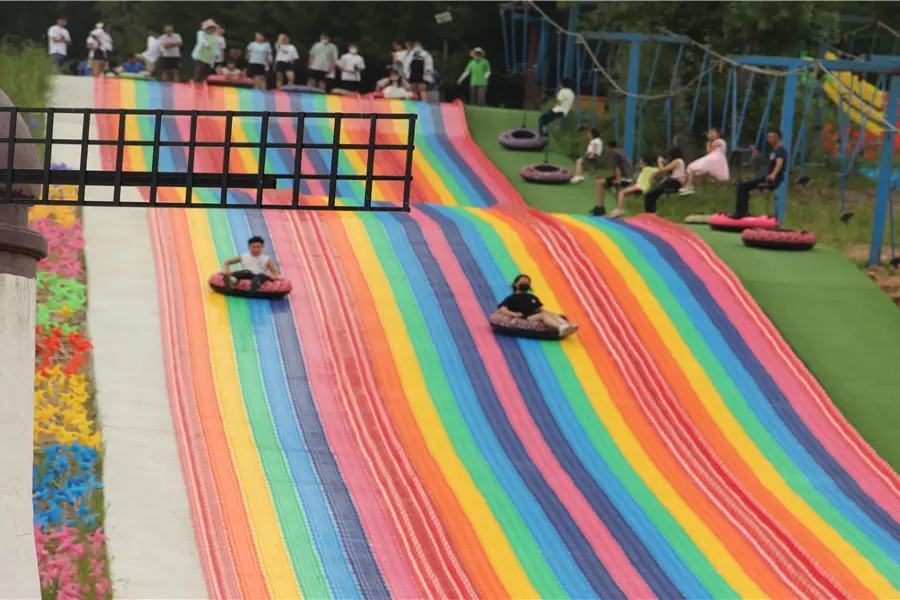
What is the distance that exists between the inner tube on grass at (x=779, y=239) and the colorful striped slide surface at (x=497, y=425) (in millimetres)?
1127

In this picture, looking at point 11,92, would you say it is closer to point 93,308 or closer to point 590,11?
point 93,308

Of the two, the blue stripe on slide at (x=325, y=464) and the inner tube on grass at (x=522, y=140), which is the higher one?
the inner tube on grass at (x=522, y=140)

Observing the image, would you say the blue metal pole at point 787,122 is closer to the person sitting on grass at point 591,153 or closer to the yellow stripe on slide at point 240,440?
the person sitting on grass at point 591,153

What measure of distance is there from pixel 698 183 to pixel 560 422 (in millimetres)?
11817

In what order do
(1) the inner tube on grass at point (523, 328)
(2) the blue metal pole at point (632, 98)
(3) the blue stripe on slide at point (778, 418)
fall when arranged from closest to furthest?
(3) the blue stripe on slide at point (778, 418) → (1) the inner tube on grass at point (523, 328) → (2) the blue metal pole at point (632, 98)

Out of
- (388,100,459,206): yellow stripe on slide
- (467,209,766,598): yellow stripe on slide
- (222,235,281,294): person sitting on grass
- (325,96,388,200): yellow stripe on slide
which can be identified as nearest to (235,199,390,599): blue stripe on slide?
(222,235,281,294): person sitting on grass

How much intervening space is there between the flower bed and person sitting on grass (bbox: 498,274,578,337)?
5154mm

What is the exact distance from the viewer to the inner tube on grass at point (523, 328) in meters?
21.2

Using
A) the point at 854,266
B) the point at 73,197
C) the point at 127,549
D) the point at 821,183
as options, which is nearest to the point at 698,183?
the point at 821,183

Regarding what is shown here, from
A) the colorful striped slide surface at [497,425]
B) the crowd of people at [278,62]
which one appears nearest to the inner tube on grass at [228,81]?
the crowd of people at [278,62]

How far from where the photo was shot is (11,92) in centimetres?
2869

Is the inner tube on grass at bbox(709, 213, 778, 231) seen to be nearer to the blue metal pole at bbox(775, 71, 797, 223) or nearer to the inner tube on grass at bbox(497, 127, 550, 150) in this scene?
the blue metal pole at bbox(775, 71, 797, 223)

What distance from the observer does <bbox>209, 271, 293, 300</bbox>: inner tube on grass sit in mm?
21516

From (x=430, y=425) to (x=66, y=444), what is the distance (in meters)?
4.08
